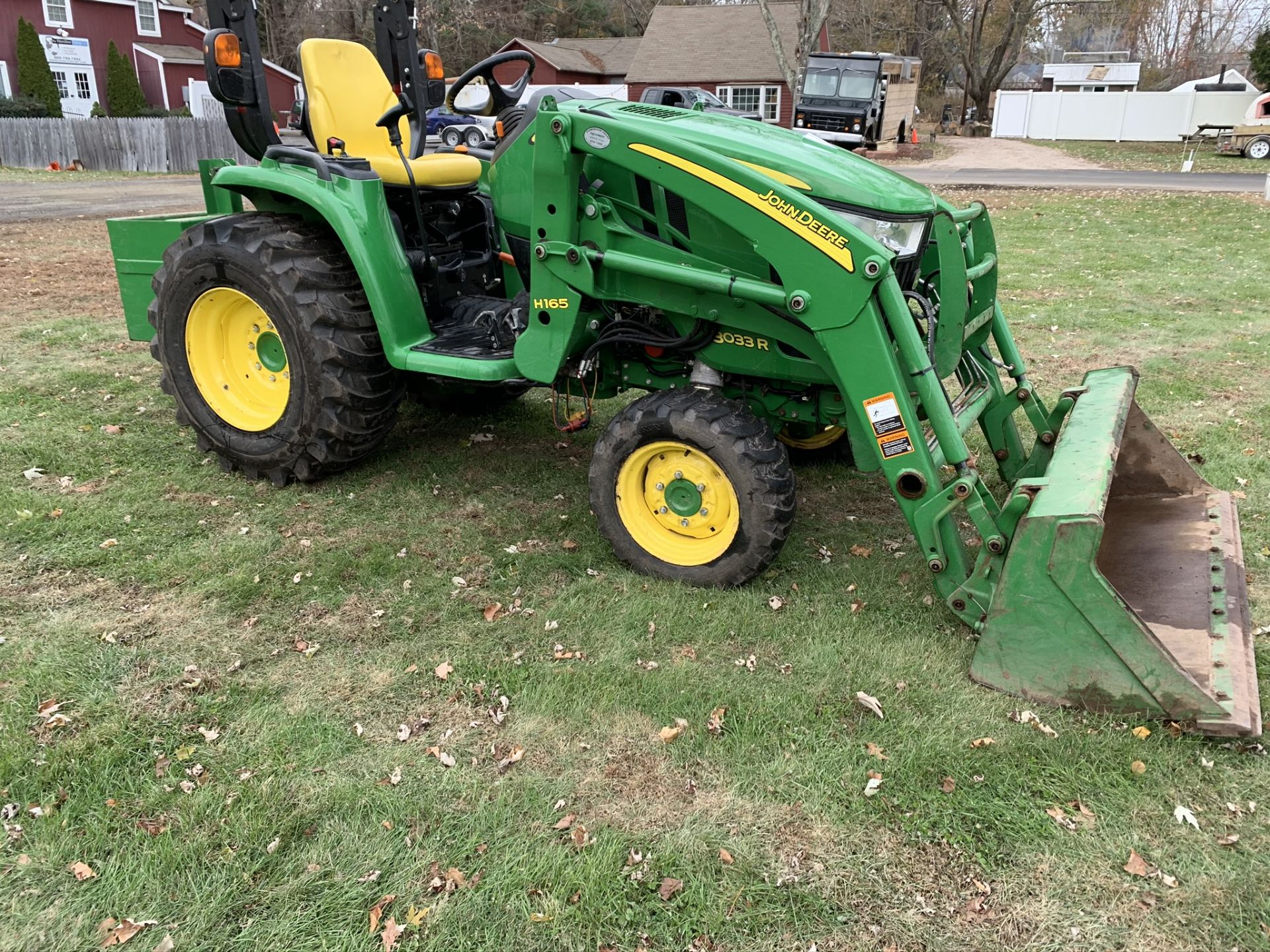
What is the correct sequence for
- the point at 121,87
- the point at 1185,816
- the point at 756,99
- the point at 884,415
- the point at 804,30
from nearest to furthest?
1. the point at 1185,816
2. the point at 884,415
3. the point at 804,30
4. the point at 121,87
5. the point at 756,99

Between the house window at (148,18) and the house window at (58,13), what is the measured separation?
101 inches

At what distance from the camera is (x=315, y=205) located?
4109 mm

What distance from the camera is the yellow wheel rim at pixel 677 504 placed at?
12.1ft

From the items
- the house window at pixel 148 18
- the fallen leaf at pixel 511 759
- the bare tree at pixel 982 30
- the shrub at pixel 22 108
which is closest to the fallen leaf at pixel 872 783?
the fallen leaf at pixel 511 759

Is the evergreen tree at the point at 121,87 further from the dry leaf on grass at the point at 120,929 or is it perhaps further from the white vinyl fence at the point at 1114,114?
the dry leaf on grass at the point at 120,929

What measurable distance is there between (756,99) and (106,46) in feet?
77.2

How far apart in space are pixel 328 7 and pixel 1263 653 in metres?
50.4

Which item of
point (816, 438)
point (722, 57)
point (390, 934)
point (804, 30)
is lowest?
point (390, 934)

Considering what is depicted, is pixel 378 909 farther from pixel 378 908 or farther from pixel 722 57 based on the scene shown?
pixel 722 57

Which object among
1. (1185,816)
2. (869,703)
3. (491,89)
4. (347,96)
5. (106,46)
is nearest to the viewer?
(1185,816)

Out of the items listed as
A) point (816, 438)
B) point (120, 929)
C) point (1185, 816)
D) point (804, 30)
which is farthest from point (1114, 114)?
point (120, 929)

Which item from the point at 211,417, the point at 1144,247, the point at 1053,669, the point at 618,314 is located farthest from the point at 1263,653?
the point at 1144,247

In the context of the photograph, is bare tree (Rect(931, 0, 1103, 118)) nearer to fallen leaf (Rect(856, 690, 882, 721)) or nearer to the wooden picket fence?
the wooden picket fence

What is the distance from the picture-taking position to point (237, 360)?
4.73 m
